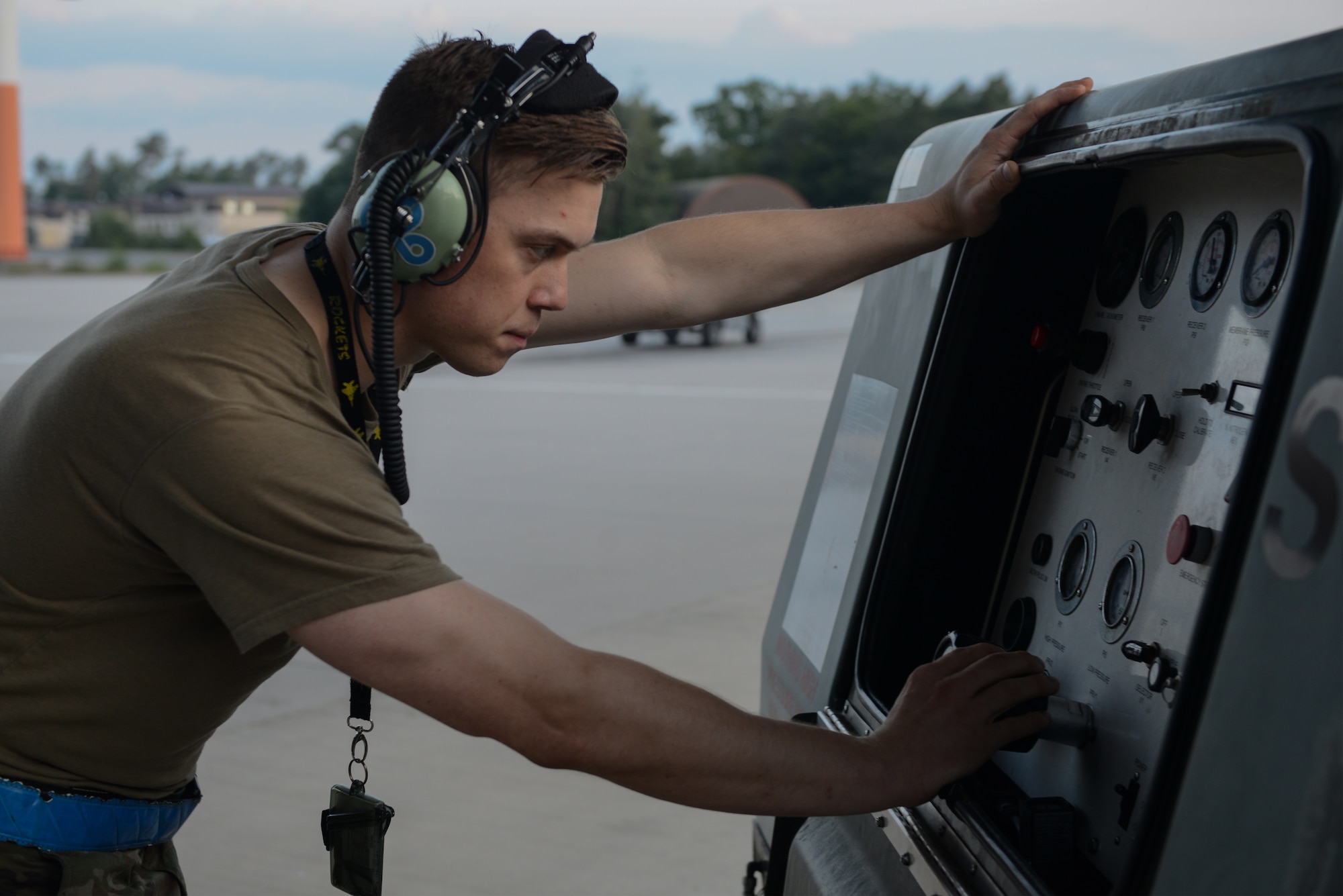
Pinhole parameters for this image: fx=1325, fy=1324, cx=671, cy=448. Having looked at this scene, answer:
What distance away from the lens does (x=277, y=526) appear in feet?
4.07

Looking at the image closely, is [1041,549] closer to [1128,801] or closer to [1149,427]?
[1149,427]

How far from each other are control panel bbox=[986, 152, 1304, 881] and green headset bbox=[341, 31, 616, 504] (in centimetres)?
75

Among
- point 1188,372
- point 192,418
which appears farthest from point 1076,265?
point 192,418

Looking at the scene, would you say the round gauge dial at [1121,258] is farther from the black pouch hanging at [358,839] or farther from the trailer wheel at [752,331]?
the trailer wheel at [752,331]

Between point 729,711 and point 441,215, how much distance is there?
610 mm

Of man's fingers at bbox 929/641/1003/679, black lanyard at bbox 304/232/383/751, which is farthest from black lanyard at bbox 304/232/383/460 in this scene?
man's fingers at bbox 929/641/1003/679

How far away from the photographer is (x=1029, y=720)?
1.48 m

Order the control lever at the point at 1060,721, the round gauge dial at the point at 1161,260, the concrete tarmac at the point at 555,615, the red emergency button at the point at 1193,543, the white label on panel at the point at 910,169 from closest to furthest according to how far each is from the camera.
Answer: the red emergency button at the point at 1193,543, the control lever at the point at 1060,721, the round gauge dial at the point at 1161,260, the white label on panel at the point at 910,169, the concrete tarmac at the point at 555,615

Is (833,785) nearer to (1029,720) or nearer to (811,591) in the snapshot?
(1029,720)

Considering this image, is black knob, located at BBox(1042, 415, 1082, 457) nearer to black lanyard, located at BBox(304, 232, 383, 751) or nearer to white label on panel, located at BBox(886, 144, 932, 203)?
white label on panel, located at BBox(886, 144, 932, 203)

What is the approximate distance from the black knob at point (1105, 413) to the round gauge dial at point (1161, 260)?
13cm

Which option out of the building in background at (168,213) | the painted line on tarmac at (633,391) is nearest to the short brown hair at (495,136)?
the painted line on tarmac at (633,391)

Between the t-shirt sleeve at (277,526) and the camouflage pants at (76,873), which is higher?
the t-shirt sleeve at (277,526)

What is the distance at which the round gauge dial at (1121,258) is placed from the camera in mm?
1758
